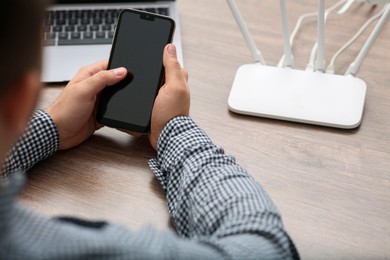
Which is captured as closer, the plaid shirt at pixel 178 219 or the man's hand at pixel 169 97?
Result: the plaid shirt at pixel 178 219

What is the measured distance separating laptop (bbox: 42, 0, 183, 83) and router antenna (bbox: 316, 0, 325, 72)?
0.21 m

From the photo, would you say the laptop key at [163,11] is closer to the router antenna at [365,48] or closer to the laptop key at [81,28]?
the laptop key at [81,28]

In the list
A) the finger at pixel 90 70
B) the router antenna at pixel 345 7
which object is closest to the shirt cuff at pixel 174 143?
the finger at pixel 90 70

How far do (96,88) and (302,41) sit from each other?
13.8 inches

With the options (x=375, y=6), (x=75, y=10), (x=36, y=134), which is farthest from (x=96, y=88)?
(x=375, y=6)

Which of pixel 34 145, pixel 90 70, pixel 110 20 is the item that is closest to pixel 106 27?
pixel 110 20

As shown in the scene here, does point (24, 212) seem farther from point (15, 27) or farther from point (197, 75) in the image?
point (197, 75)

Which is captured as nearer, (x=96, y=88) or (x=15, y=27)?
(x=15, y=27)

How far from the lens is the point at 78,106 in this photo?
91 cm

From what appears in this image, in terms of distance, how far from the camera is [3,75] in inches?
21.3

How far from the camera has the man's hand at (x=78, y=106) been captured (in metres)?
0.90

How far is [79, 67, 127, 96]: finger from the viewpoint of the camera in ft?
2.95

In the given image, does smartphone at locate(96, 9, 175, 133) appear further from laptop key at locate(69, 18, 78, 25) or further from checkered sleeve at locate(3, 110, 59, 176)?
laptop key at locate(69, 18, 78, 25)

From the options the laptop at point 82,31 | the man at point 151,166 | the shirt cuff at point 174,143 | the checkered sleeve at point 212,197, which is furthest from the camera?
the laptop at point 82,31
